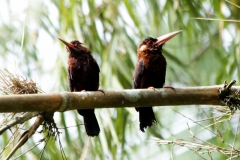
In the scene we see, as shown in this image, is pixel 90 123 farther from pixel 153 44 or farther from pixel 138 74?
pixel 153 44

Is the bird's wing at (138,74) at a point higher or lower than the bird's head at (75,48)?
lower

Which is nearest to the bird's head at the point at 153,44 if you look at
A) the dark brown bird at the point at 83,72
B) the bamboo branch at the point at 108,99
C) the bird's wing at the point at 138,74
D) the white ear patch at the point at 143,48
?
the white ear patch at the point at 143,48

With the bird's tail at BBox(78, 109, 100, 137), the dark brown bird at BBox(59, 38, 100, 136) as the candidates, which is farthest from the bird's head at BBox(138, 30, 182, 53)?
the bird's tail at BBox(78, 109, 100, 137)

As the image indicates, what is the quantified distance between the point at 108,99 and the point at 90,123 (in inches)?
35.9

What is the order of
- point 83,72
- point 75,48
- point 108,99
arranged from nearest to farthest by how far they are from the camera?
point 108,99 < point 83,72 < point 75,48

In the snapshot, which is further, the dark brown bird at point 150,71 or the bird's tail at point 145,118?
the dark brown bird at point 150,71

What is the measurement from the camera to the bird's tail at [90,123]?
152 inches

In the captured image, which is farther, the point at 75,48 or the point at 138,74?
the point at 75,48

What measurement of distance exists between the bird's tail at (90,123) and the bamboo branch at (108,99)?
2.62 ft

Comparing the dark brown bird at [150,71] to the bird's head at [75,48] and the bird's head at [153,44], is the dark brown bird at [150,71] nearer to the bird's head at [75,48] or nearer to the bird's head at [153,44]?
the bird's head at [153,44]

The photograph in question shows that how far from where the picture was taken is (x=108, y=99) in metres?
3.02

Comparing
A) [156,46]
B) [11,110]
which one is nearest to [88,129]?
→ [156,46]

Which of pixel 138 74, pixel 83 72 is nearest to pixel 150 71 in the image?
pixel 138 74

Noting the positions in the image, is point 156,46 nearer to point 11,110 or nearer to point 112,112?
point 112,112
